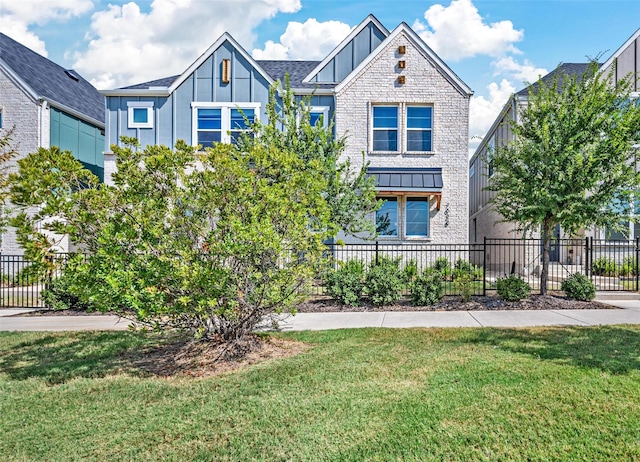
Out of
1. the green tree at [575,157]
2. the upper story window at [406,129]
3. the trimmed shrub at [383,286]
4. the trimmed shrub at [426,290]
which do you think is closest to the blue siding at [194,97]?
the upper story window at [406,129]

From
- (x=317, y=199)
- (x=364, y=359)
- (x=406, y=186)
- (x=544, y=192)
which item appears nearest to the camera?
(x=364, y=359)

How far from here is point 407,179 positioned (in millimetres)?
17141

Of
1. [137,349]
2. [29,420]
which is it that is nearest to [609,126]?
[137,349]

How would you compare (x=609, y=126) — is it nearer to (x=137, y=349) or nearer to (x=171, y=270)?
(x=171, y=270)

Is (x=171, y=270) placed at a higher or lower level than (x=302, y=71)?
lower

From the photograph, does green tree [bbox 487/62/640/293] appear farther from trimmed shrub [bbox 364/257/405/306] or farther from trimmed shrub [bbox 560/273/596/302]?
trimmed shrub [bbox 364/257/405/306]

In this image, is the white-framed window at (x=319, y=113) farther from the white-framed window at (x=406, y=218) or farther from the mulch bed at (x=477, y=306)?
the mulch bed at (x=477, y=306)

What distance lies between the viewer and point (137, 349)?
735cm

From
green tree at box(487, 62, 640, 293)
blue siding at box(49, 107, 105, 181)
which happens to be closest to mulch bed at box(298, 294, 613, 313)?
green tree at box(487, 62, 640, 293)

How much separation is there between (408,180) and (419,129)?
8.17ft

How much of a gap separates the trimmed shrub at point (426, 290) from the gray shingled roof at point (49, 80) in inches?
699

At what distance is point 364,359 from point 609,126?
9.10 metres

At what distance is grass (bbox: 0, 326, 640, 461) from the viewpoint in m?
3.80

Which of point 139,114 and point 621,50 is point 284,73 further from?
point 621,50
